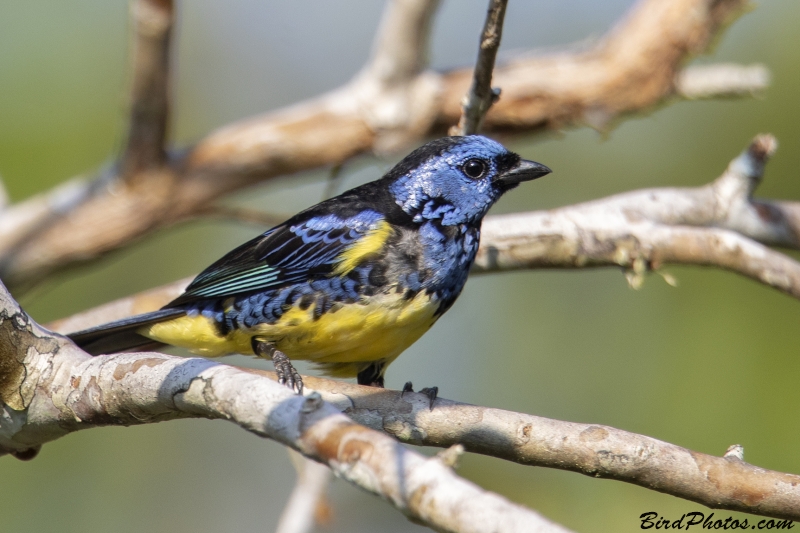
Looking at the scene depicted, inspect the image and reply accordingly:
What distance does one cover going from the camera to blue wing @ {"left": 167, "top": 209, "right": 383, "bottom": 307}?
386cm

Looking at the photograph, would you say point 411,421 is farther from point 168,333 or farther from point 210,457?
point 210,457

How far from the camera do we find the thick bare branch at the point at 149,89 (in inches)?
199

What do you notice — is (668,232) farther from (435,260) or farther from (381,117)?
(381,117)

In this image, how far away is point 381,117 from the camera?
5750mm

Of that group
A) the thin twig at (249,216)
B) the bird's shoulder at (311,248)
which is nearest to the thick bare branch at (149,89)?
the thin twig at (249,216)

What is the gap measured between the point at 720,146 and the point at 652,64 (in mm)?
2333

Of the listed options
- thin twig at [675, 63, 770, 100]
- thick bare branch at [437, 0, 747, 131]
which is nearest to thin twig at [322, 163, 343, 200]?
thick bare branch at [437, 0, 747, 131]

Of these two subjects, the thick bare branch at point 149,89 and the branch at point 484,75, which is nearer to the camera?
the branch at point 484,75

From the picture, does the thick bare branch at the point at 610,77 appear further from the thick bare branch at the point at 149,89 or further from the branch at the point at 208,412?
the branch at the point at 208,412

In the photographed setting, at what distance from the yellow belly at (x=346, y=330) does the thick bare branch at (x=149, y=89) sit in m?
1.91

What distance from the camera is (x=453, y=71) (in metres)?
5.87

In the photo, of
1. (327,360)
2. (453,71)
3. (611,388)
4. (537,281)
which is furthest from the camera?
(537,281)

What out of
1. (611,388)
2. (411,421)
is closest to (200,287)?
(411,421)

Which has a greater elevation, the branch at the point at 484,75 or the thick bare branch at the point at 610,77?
the thick bare branch at the point at 610,77
